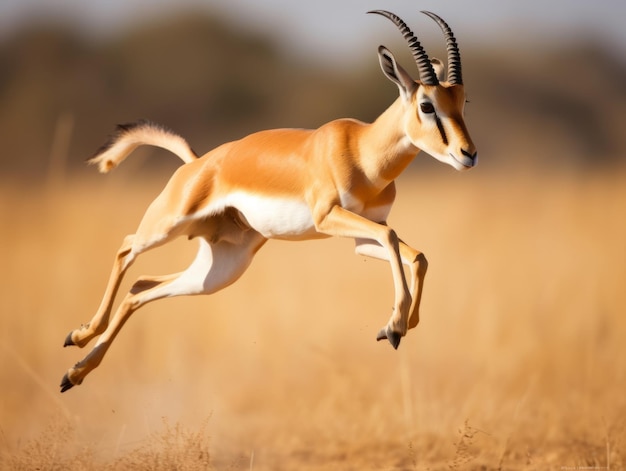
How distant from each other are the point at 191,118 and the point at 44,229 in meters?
19.8

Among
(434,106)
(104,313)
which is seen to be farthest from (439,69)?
(104,313)

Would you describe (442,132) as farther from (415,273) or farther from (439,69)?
(415,273)

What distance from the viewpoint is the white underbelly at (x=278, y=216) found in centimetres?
907

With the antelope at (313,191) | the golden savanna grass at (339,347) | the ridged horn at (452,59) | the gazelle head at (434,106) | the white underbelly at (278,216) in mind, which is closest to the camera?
the gazelle head at (434,106)

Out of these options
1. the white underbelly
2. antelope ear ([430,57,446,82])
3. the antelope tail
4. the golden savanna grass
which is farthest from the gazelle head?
the golden savanna grass

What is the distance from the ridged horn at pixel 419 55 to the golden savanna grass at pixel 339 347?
3.97 metres

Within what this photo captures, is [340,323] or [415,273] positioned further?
[340,323]

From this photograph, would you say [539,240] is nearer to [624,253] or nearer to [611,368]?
[624,253]

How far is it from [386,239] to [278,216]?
1.19m

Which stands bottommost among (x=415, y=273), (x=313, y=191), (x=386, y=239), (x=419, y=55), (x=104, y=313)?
(x=104, y=313)

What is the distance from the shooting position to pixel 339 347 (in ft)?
73.9

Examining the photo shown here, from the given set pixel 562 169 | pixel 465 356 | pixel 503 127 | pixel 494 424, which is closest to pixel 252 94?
pixel 503 127

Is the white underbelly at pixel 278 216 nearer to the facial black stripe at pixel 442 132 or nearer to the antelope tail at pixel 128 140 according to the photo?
the facial black stripe at pixel 442 132

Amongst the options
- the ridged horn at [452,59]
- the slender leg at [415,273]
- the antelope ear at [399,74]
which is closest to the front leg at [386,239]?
the slender leg at [415,273]
